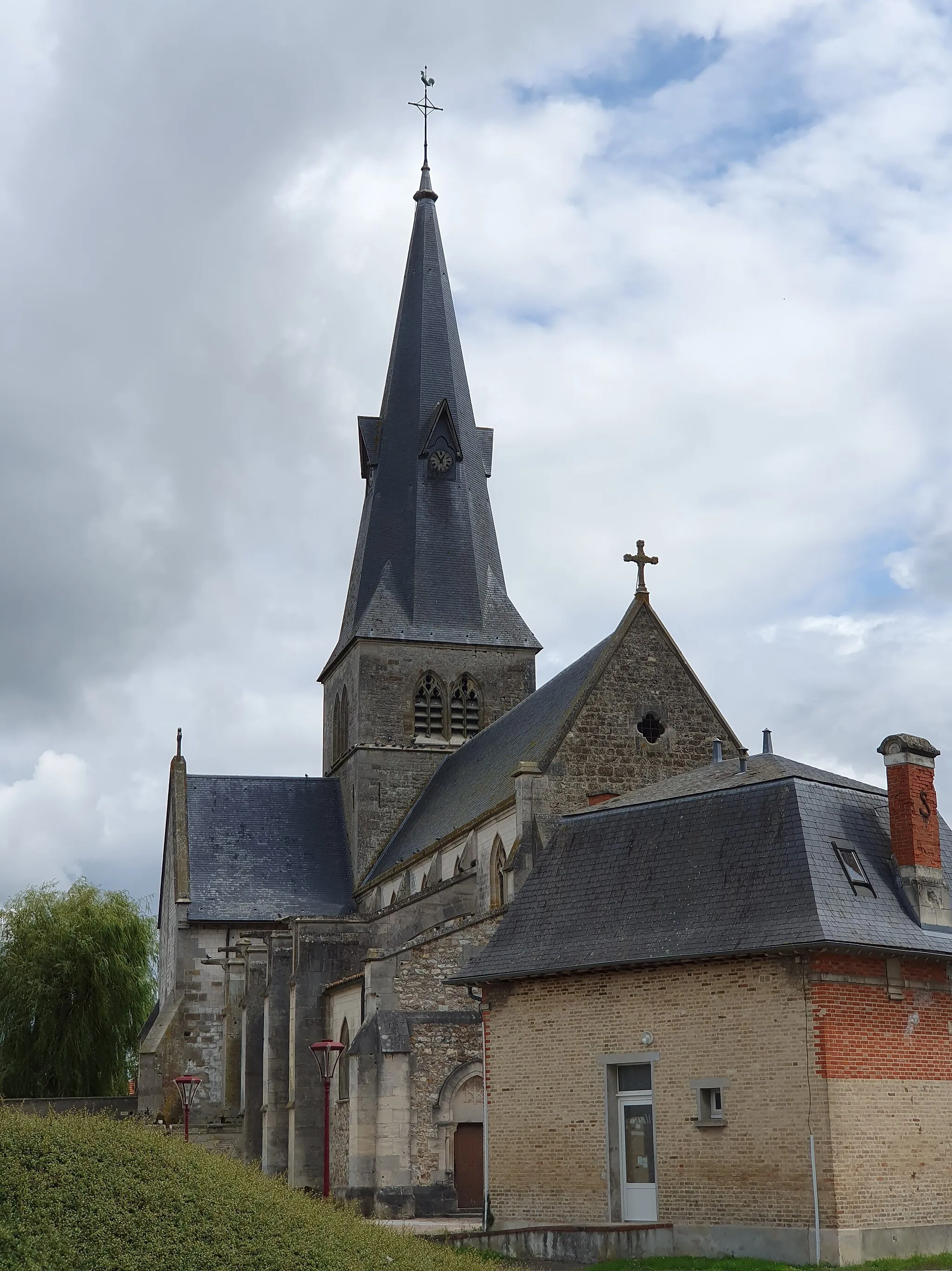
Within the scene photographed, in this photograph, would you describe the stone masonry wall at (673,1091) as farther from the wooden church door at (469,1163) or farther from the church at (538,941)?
the wooden church door at (469,1163)

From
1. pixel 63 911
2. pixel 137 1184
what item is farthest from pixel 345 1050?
pixel 63 911

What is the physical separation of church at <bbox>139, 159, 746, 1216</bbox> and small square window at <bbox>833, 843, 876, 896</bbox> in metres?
3.47

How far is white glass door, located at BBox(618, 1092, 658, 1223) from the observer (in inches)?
794

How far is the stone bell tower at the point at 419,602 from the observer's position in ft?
147

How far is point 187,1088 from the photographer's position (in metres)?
39.0

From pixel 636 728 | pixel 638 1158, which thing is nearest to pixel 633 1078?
pixel 638 1158

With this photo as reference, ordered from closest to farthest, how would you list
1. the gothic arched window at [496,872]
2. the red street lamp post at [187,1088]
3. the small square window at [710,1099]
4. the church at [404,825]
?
the small square window at [710,1099], the church at [404,825], the gothic arched window at [496,872], the red street lamp post at [187,1088]

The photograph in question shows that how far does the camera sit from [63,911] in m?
46.2

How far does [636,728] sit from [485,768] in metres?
6.53

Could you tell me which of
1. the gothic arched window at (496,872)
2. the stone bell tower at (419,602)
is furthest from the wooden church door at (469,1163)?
the stone bell tower at (419,602)

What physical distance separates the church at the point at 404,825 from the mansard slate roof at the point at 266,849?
0.22 feet

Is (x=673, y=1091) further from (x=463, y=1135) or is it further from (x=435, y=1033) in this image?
(x=435, y=1033)

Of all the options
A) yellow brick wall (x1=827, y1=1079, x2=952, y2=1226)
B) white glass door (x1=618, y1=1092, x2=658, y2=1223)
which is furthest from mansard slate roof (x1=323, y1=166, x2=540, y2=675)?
yellow brick wall (x1=827, y1=1079, x2=952, y2=1226)

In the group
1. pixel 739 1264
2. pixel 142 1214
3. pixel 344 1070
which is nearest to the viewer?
pixel 142 1214
